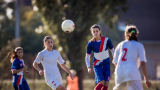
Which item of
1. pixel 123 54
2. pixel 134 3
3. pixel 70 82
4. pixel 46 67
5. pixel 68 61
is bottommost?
pixel 70 82

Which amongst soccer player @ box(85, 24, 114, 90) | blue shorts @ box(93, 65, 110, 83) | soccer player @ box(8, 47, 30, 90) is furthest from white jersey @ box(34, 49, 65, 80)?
soccer player @ box(8, 47, 30, 90)

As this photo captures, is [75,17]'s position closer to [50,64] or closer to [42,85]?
[42,85]

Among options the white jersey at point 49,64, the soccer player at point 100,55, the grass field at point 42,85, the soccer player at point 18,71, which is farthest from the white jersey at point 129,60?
the grass field at point 42,85

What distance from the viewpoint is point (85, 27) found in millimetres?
14008

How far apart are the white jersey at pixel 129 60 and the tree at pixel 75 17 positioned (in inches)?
337

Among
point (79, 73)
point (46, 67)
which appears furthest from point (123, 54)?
point (79, 73)

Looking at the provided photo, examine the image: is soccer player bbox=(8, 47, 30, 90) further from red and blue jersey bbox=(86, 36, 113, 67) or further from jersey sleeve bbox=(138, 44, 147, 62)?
jersey sleeve bbox=(138, 44, 147, 62)

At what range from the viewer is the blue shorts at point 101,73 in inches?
270

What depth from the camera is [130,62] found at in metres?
5.13

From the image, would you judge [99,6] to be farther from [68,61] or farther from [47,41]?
[47,41]

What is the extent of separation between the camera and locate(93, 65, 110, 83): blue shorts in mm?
6848

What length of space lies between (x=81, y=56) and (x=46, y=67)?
305 inches

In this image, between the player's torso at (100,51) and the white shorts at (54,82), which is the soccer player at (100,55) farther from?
the white shorts at (54,82)

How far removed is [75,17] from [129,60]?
9.04 metres
